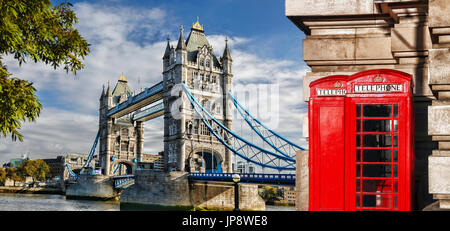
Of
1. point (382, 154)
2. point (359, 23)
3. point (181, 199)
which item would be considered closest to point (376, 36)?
point (359, 23)

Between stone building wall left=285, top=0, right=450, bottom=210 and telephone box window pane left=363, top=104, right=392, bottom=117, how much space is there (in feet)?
2.23

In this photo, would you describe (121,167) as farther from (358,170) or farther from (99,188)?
(358,170)

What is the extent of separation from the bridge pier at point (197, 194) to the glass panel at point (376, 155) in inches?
1652

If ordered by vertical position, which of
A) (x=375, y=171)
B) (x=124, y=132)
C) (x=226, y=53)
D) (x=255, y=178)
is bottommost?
(x=255, y=178)

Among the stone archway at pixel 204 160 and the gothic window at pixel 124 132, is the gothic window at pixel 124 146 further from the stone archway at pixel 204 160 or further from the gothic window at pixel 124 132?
the stone archway at pixel 204 160

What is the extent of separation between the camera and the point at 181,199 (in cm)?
5131

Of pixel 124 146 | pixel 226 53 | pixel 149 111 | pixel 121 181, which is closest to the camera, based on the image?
pixel 226 53

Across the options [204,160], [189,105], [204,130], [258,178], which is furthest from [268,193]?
[258,178]

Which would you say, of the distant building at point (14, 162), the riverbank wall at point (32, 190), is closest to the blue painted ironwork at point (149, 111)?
the riverbank wall at point (32, 190)

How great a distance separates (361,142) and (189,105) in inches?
2047

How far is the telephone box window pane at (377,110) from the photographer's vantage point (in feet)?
25.5

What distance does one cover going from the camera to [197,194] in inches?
2028

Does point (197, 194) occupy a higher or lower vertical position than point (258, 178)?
lower

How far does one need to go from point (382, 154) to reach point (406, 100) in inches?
36.1
